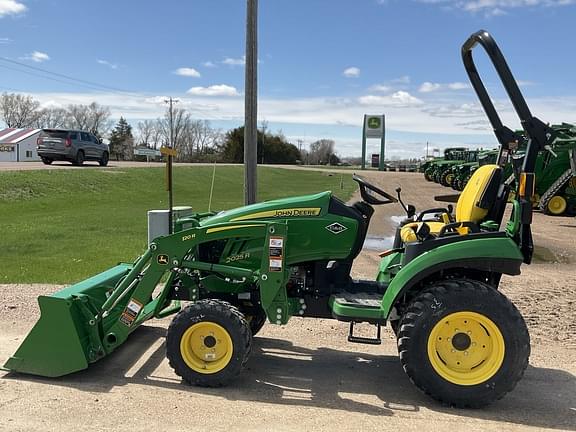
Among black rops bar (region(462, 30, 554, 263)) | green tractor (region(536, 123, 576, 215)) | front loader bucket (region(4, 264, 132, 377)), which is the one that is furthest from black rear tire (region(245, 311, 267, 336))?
green tractor (region(536, 123, 576, 215))

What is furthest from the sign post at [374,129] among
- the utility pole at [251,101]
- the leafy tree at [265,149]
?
the utility pole at [251,101]

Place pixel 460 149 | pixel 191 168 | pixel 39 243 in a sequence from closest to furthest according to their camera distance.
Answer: pixel 39 243, pixel 191 168, pixel 460 149

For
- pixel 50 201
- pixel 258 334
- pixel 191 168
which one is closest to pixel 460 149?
pixel 191 168

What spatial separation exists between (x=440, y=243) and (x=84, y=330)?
2738 millimetres

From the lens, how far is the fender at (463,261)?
391cm

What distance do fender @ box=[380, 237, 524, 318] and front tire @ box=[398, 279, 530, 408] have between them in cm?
13

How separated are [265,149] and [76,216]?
65.5 metres

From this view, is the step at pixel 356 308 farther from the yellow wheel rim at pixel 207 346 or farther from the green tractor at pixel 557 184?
the green tractor at pixel 557 184

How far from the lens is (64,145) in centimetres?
2380

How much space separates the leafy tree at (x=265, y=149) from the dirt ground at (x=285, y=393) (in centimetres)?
6553

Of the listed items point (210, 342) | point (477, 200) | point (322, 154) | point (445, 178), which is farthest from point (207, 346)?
point (322, 154)

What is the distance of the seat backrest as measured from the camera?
179 inches

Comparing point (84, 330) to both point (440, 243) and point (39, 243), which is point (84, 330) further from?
point (39, 243)

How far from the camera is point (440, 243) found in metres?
4.09
